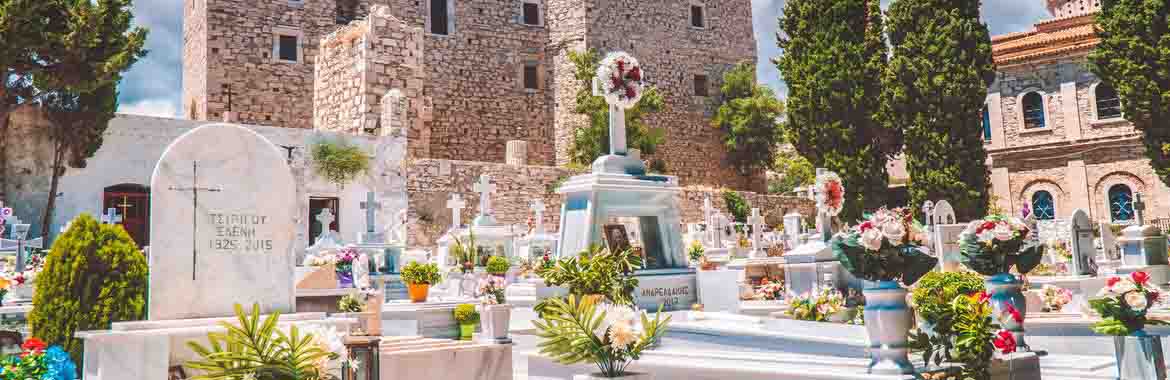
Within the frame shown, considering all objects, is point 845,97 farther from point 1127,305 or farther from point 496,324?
point 1127,305

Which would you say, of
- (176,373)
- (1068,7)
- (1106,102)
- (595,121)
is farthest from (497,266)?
(1068,7)

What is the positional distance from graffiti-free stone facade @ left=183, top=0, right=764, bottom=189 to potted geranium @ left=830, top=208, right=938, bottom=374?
59.2ft

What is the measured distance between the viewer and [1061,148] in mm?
27234

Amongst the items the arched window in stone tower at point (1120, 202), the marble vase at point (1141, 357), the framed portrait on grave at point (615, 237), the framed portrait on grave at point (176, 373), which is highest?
the arched window in stone tower at point (1120, 202)

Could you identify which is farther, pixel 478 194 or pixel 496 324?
pixel 478 194

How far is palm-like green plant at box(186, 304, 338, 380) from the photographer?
3824 mm

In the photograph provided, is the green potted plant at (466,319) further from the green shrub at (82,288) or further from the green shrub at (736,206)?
the green shrub at (736,206)

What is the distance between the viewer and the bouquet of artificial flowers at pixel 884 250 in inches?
186

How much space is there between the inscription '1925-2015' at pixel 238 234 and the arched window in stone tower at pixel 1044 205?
90.5 feet

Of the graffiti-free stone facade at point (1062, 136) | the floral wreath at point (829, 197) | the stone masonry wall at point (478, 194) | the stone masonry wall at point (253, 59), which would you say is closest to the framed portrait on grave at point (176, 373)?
the floral wreath at point (829, 197)

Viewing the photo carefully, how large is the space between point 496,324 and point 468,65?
23418 mm

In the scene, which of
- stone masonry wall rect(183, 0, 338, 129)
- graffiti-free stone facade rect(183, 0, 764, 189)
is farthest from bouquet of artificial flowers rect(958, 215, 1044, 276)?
stone masonry wall rect(183, 0, 338, 129)

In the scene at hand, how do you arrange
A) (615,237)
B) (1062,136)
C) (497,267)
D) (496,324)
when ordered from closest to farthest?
(496,324) → (615,237) → (497,267) → (1062,136)

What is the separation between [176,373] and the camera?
4.65 m
